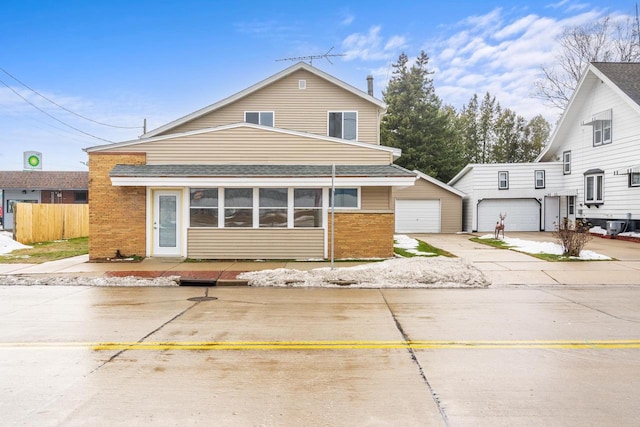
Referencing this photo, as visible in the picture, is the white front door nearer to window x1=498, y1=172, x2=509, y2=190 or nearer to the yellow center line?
window x1=498, y1=172, x2=509, y2=190

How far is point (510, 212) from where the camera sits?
27.9m

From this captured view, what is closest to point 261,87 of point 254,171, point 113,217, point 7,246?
point 254,171

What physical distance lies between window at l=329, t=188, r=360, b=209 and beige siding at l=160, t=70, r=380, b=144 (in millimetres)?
5518

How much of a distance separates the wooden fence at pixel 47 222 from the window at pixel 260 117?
11.9 meters

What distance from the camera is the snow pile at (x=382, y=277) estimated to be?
10867mm

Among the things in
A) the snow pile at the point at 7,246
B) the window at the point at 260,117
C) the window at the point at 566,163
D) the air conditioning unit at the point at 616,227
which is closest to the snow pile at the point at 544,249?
the air conditioning unit at the point at 616,227

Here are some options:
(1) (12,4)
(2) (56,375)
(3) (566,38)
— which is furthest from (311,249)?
(3) (566,38)

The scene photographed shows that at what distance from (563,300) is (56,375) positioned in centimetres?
879

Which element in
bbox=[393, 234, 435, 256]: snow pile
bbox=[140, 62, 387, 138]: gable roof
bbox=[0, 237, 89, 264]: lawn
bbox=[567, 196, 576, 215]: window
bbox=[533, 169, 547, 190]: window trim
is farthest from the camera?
bbox=[533, 169, 547, 190]: window trim

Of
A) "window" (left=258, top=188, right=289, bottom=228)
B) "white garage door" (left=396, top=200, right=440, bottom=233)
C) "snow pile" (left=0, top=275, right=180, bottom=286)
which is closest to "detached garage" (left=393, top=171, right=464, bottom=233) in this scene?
"white garage door" (left=396, top=200, right=440, bottom=233)

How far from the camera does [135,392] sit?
14.0 ft

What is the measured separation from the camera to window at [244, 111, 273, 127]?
2005 centimetres

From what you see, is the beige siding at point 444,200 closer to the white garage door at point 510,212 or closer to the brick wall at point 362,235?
the white garage door at point 510,212

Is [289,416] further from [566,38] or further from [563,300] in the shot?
[566,38]
